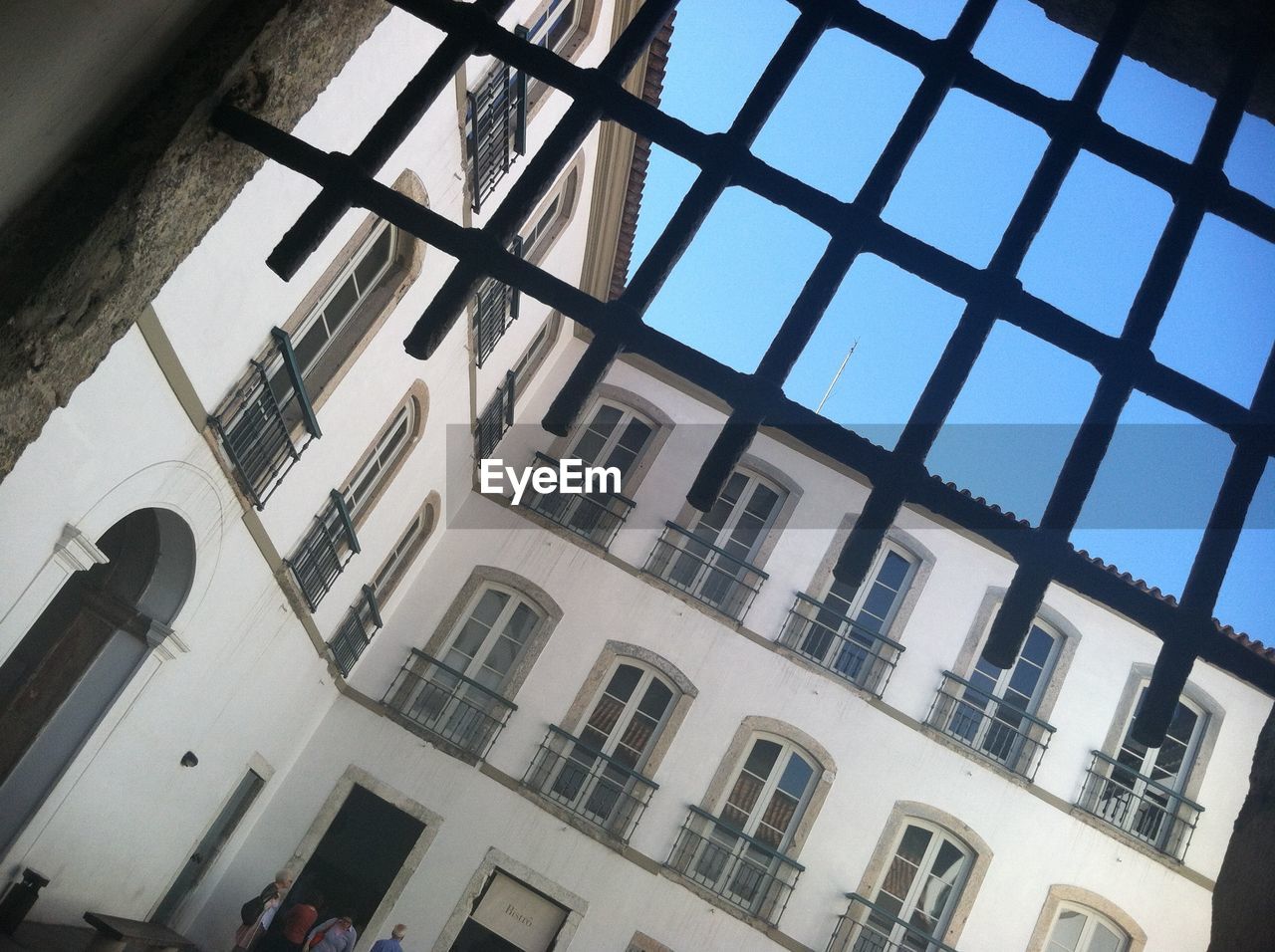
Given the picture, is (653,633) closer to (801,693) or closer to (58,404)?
(801,693)

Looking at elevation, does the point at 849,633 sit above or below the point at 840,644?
above

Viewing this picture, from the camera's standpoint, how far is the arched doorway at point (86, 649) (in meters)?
8.05

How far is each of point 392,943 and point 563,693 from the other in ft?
13.2

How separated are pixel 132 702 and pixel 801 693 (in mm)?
9609

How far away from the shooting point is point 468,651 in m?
15.2

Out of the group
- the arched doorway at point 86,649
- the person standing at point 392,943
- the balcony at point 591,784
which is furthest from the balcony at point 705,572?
the arched doorway at point 86,649

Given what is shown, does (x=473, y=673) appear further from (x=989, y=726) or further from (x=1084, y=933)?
(x=1084, y=933)

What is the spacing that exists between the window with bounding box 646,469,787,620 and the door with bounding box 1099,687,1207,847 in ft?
19.7

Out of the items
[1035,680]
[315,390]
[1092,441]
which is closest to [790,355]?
[1092,441]

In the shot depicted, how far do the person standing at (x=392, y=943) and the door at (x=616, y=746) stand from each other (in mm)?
2721

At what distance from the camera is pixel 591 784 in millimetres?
14477

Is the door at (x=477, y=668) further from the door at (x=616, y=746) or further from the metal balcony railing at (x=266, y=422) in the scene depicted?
the metal balcony railing at (x=266, y=422)

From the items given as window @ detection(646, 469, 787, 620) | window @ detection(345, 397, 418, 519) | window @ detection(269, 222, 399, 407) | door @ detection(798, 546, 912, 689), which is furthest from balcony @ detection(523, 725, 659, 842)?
window @ detection(269, 222, 399, 407)

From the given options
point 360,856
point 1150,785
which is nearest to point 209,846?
point 360,856
